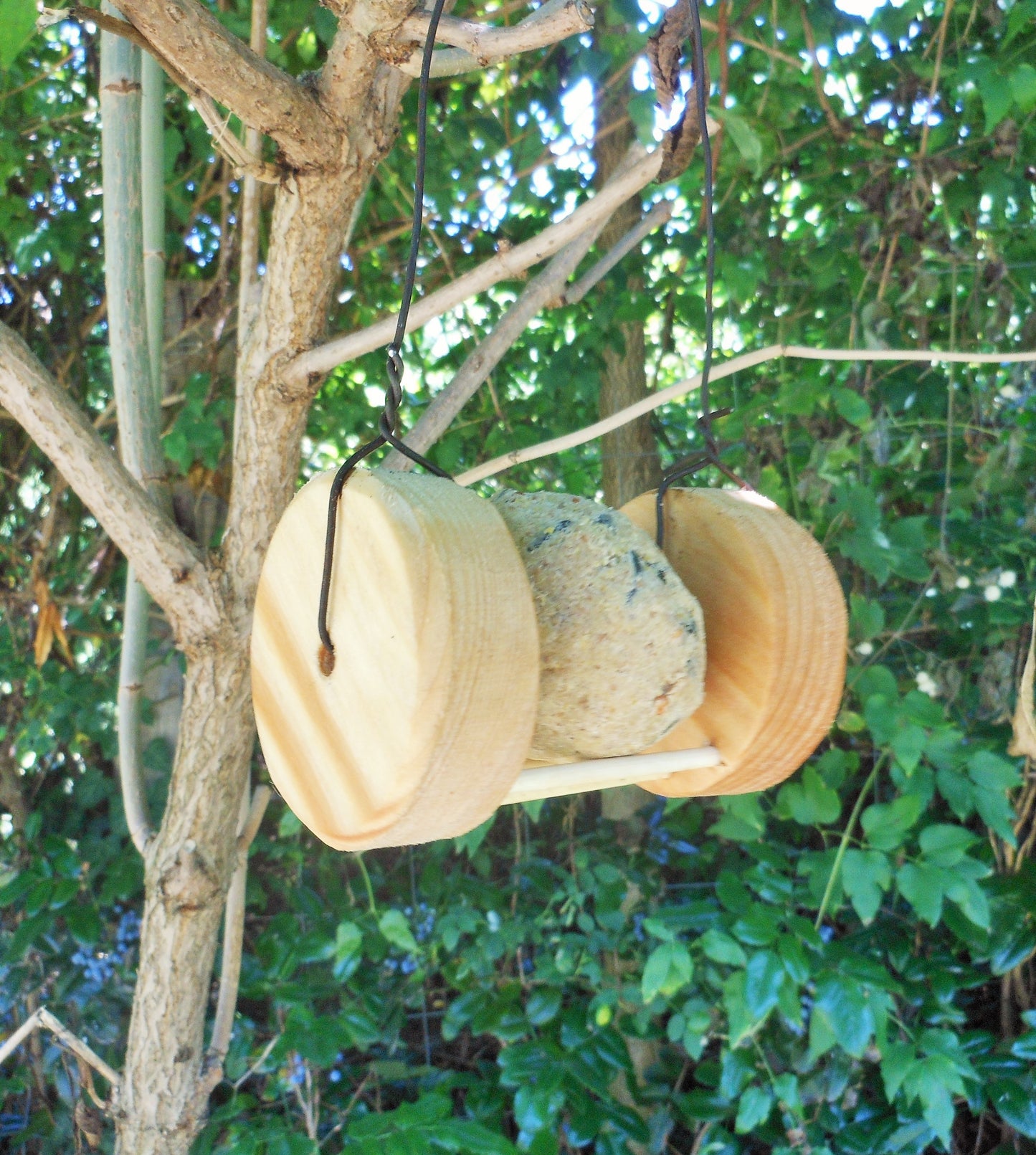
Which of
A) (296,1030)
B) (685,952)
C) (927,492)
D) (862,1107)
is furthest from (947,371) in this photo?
(296,1030)

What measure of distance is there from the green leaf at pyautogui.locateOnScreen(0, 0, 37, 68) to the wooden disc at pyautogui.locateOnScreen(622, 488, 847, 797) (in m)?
0.50

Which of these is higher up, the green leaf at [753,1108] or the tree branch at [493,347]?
the tree branch at [493,347]

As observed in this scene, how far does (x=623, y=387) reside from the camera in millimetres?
1788

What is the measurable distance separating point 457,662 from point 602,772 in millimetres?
131

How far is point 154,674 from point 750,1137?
1250 millimetres

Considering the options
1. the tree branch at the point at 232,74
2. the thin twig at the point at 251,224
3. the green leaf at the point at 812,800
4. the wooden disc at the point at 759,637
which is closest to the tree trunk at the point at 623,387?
the green leaf at the point at 812,800

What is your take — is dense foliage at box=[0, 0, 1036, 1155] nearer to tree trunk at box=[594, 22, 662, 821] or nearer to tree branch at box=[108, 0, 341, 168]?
tree trunk at box=[594, 22, 662, 821]

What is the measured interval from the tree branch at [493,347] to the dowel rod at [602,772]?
469 mm

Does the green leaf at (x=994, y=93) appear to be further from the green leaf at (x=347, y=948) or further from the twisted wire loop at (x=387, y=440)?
the green leaf at (x=347, y=948)

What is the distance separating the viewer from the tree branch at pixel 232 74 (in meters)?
0.67

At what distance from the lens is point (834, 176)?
62.4 inches

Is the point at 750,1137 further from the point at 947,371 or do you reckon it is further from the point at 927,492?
the point at 947,371

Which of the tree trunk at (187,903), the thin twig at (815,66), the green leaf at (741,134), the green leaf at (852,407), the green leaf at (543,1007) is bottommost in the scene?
the green leaf at (543,1007)

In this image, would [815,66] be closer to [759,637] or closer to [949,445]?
[949,445]
